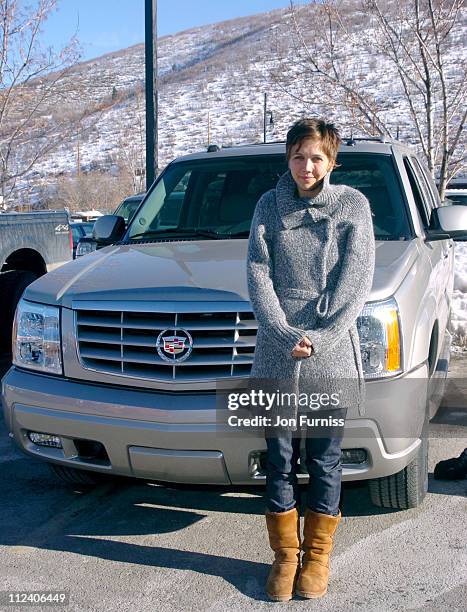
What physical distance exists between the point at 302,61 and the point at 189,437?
835cm

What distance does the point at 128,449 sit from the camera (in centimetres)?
367

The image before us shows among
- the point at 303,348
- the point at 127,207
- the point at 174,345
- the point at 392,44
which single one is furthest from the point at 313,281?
the point at 127,207

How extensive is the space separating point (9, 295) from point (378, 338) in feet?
17.4

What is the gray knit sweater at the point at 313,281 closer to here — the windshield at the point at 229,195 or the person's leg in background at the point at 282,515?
the person's leg in background at the point at 282,515

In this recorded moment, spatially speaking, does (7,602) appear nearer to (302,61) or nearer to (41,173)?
(302,61)

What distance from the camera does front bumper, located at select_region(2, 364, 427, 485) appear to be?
351cm

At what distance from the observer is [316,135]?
3240mm

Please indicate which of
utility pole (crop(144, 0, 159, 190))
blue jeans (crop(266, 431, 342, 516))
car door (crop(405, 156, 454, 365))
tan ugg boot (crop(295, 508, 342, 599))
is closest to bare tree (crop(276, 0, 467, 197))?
utility pole (crop(144, 0, 159, 190))

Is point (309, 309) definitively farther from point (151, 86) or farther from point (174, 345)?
point (151, 86)

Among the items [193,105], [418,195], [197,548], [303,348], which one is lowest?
[197,548]

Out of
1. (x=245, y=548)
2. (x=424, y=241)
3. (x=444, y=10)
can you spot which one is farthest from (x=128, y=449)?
(x=444, y=10)

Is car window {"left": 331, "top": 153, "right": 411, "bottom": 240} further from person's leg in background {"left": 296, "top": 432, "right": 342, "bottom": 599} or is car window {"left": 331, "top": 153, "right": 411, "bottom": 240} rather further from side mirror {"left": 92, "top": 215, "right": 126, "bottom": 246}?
person's leg in background {"left": 296, "top": 432, "right": 342, "bottom": 599}

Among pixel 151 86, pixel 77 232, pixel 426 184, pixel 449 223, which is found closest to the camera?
pixel 449 223

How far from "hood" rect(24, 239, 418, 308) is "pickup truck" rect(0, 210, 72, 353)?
347cm
